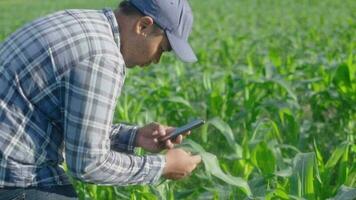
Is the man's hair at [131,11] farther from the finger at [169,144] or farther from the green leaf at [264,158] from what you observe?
the green leaf at [264,158]

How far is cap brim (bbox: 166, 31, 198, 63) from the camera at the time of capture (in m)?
2.44

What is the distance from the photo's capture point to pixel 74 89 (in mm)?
2230

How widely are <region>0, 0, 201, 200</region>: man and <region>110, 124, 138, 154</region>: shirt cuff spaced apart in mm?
345

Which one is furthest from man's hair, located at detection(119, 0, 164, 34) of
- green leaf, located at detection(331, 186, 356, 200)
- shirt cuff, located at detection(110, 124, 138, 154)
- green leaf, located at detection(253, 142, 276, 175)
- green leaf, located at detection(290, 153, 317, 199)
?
green leaf, located at detection(253, 142, 276, 175)

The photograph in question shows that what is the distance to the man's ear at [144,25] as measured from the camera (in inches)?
93.6

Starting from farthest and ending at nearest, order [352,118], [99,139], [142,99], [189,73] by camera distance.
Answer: [189,73] → [142,99] → [352,118] → [99,139]

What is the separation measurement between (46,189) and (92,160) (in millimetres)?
337

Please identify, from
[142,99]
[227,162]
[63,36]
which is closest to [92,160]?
[63,36]

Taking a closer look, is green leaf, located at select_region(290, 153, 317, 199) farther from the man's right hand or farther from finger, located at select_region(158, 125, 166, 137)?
finger, located at select_region(158, 125, 166, 137)

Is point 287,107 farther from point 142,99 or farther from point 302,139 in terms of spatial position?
point 142,99

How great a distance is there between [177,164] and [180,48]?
18.8 inches

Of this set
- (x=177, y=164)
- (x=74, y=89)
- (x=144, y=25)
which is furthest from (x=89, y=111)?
(x=177, y=164)

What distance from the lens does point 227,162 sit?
4242 millimetres

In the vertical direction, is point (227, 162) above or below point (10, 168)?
below
